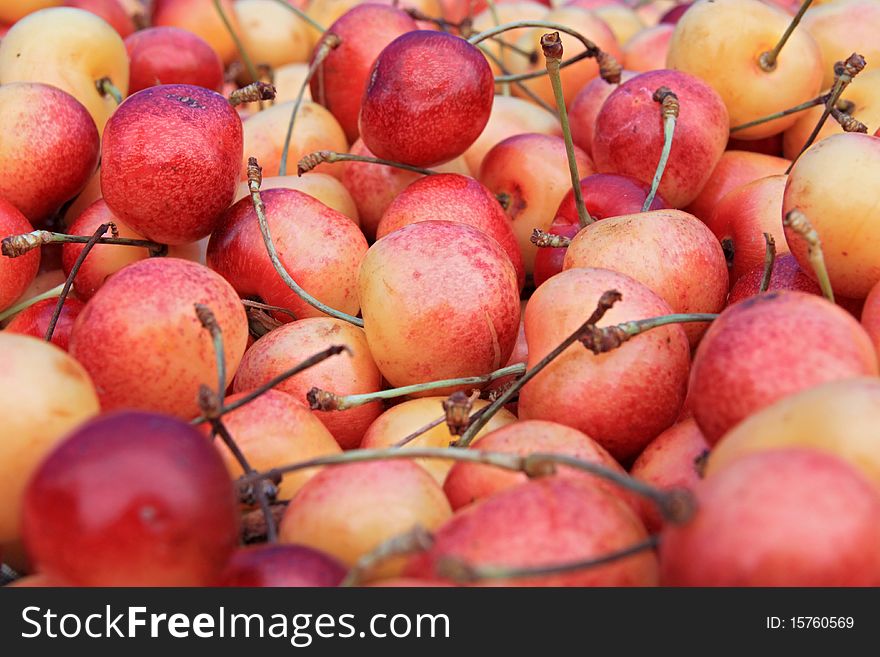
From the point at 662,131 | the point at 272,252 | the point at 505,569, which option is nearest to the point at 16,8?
the point at 272,252

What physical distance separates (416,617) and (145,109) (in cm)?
103

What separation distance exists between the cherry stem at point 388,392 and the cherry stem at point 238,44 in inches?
59.1

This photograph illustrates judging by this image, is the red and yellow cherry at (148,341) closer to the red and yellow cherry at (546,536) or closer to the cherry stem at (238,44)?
the red and yellow cherry at (546,536)

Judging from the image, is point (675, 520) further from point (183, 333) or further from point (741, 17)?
point (741, 17)

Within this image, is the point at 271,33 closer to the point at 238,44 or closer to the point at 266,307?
the point at 238,44

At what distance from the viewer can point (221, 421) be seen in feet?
3.59

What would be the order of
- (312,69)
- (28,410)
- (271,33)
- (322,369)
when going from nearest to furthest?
(28,410) → (322,369) → (312,69) → (271,33)

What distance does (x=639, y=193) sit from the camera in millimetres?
1722

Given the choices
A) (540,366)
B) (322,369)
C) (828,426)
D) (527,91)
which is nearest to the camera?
(828,426)

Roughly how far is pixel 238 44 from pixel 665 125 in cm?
134

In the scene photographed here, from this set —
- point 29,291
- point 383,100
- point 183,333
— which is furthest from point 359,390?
point 29,291

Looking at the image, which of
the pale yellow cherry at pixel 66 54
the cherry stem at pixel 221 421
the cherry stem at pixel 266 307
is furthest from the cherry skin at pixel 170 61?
the cherry stem at pixel 221 421

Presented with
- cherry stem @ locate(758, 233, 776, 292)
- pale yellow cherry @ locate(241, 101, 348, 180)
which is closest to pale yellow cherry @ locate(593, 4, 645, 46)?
pale yellow cherry @ locate(241, 101, 348, 180)

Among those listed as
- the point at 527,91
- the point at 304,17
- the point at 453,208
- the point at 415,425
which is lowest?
the point at 415,425
